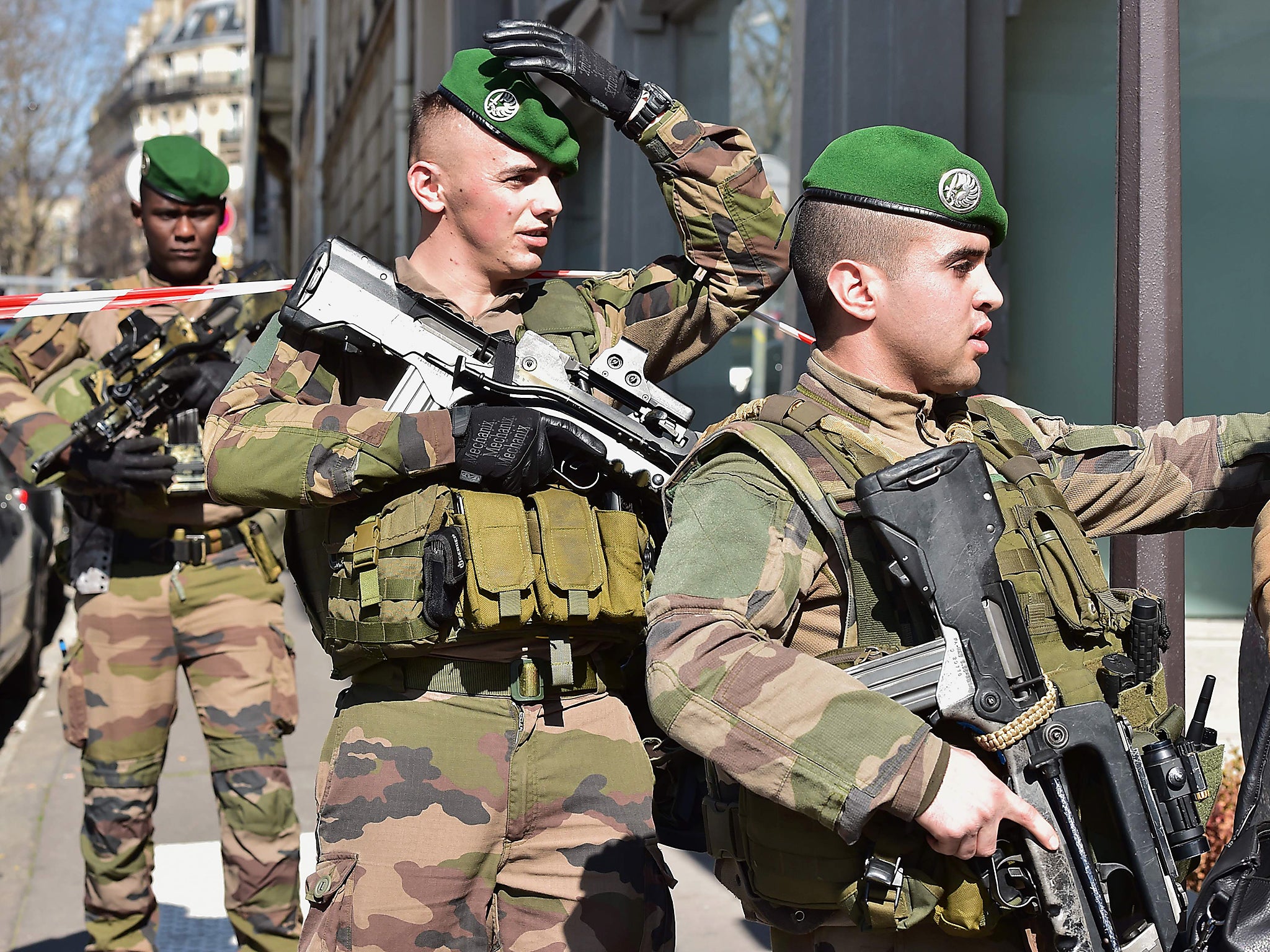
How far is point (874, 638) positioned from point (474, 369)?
1078 millimetres

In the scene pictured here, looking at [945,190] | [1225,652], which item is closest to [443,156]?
[945,190]

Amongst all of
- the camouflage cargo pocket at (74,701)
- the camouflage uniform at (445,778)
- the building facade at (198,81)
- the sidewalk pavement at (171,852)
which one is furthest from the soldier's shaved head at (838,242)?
the building facade at (198,81)

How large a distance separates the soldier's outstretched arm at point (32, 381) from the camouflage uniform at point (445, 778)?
4.97ft

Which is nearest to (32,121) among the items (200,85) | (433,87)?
(433,87)

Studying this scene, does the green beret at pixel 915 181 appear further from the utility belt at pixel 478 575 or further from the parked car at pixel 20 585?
the parked car at pixel 20 585

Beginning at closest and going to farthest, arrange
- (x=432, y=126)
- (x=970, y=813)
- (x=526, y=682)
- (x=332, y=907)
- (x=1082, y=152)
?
(x=970, y=813) → (x=332, y=907) → (x=526, y=682) → (x=432, y=126) → (x=1082, y=152)

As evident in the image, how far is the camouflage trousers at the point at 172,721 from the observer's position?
3588 mm

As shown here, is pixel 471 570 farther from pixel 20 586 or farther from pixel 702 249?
pixel 20 586

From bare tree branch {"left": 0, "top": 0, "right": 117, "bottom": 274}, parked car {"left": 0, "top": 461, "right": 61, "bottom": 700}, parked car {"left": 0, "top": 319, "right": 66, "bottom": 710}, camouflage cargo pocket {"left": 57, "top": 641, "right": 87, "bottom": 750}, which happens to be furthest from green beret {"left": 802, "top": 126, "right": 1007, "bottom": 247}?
bare tree branch {"left": 0, "top": 0, "right": 117, "bottom": 274}

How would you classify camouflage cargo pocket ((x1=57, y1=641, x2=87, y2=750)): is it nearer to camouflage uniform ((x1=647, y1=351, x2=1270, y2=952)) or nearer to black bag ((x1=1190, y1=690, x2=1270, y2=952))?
camouflage uniform ((x1=647, y1=351, x2=1270, y2=952))

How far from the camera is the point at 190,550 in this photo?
3.76 meters

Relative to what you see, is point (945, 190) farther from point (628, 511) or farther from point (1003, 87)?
point (1003, 87)

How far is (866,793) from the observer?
1.56 m

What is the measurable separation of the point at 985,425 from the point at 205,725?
2463 millimetres
